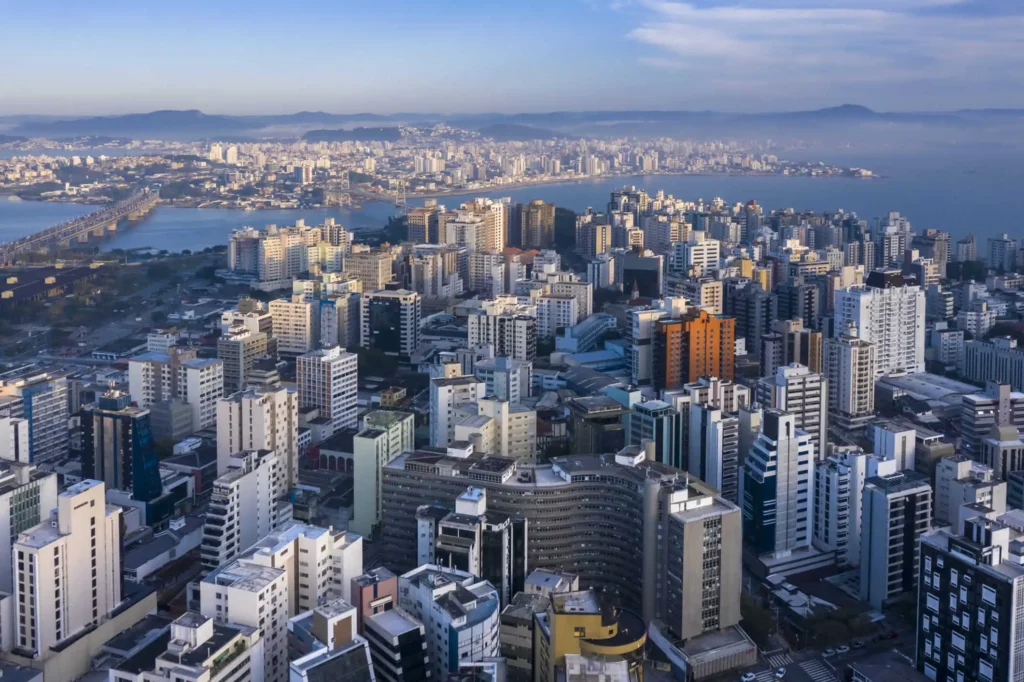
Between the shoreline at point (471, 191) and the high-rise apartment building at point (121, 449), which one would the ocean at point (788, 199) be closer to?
the shoreline at point (471, 191)

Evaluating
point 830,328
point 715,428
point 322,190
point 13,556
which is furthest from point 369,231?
point 13,556

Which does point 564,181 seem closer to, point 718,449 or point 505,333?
point 505,333

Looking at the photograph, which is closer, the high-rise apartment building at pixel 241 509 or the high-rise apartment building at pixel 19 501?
the high-rise apartment building at pixel 19 501

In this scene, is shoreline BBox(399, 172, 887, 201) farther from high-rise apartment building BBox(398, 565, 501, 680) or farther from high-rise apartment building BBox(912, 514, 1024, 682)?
high-rise apartment building BBox(912, 514, 1024, 682)

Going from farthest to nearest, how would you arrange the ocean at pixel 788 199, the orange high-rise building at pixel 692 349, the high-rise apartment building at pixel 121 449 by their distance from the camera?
the ocean at pixel 788 199 < the orange high-rise building at pixel 692 349 < the high-rise apartment building at pixel 121 449

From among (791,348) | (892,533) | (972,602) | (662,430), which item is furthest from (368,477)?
(791,348)

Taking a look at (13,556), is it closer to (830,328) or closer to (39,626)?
(39,626)

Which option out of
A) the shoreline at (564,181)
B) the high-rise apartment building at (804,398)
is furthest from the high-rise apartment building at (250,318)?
the shoreline at (564,181)
